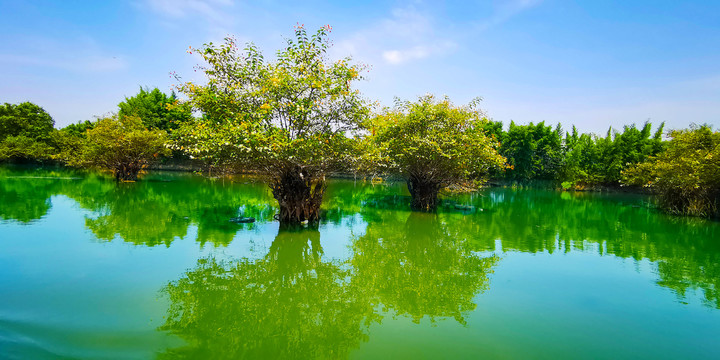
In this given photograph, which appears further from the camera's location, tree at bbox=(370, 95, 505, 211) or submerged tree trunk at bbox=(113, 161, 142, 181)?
submerged tree trunk at bbox=(113, 161, 142, 181)

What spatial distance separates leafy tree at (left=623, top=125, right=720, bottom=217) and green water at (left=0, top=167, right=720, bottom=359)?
34.9 ft

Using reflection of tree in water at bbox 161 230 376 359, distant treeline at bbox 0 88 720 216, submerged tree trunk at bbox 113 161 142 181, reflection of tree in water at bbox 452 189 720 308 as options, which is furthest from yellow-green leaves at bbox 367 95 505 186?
submerged tree trunk at bbox 113 161 142 181

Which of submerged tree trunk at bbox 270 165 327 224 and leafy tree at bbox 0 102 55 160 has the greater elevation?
leafy tree at bbox 0 102 55 160

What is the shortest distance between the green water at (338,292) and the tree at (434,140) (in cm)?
590

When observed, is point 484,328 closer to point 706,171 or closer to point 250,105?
point 250,105

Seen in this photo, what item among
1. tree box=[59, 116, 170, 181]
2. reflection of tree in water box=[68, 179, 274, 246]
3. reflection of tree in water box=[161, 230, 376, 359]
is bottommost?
reflection of tree in water box=[161, 230, 376, 359]

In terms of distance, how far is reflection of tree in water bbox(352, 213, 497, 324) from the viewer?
6992 mm

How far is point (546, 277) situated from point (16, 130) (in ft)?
235

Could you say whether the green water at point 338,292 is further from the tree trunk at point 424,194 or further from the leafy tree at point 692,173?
the leafy tree at point 692,173

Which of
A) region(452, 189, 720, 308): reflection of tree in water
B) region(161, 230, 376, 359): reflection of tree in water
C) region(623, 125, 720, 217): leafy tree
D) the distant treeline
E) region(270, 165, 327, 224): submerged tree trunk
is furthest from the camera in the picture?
the distant treeline

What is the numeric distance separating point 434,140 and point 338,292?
43.9 ft

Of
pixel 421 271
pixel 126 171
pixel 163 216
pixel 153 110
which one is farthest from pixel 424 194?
pixel 153 110

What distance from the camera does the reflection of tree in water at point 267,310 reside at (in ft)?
16.8

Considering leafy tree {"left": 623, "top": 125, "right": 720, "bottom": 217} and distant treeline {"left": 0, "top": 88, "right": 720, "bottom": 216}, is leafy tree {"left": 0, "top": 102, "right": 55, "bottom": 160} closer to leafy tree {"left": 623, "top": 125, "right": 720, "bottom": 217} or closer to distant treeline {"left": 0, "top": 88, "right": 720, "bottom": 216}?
distant treeline {"left": 0, "top": 88, "right": 720, "bottom": 216}
